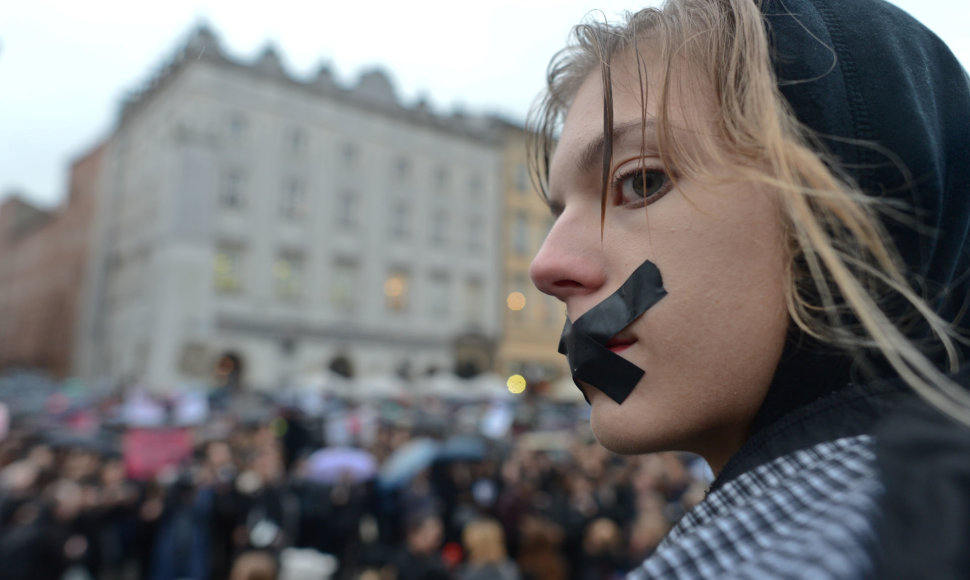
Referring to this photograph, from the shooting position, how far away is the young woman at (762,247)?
743 mm

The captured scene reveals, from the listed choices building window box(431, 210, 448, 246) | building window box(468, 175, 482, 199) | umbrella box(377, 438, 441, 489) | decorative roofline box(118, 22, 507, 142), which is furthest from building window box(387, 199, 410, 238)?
umbrella box(377, 438, 441, 489)

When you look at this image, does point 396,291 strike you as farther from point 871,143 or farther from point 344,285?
point 871,143

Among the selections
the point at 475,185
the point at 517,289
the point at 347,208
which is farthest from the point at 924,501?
the point at 517,289

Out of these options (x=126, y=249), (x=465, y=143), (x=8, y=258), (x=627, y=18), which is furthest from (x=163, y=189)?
(x=8, y=258)

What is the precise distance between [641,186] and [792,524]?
1.54 ft

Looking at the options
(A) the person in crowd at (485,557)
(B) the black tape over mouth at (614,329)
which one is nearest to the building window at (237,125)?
(A) the person in crowd at (485,557)

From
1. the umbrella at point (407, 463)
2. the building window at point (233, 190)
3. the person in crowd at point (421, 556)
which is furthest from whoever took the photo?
the building window at point (233, 190)

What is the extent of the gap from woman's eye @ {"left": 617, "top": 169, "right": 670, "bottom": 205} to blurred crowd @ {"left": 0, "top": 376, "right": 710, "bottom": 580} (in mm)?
4522

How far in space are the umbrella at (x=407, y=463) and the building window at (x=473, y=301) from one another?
77.6ft

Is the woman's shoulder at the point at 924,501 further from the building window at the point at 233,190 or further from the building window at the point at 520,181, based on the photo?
the building window at the point at 520,181

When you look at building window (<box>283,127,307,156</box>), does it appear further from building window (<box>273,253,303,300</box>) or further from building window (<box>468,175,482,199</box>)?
building window (<box>468,175,482,199</box>)

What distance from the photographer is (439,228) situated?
107ft

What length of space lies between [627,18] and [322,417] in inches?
542

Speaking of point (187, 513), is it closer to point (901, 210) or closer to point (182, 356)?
point (901, 210)
